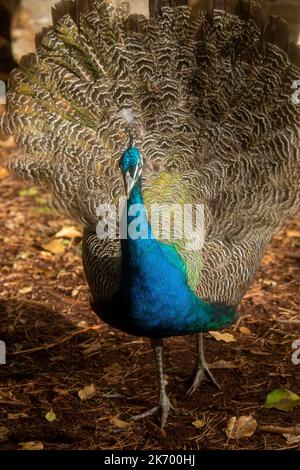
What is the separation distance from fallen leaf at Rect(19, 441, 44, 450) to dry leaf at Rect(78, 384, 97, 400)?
20.2 inches

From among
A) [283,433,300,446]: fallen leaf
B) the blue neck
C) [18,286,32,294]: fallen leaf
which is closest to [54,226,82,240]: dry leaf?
[18,286,32,294]: fallen leaf

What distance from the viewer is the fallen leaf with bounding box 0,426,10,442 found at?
3.71 meters

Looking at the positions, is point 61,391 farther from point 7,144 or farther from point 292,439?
point 7,144

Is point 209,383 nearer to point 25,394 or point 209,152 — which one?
point 25,394

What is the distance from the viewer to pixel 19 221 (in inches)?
247

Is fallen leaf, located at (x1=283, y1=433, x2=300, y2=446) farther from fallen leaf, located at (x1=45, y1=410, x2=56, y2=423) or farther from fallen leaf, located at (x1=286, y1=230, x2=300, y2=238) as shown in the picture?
fallen leaf, located at (x1=286, y1=230, x2=300, y2=238)

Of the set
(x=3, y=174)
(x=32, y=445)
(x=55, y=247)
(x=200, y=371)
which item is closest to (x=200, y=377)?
(x=200, y=371)

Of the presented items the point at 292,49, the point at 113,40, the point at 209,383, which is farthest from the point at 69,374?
the point at 292,49

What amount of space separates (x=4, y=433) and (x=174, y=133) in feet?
6.36

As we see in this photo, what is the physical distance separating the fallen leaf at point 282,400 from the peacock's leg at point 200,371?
34cm

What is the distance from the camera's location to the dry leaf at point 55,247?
228 inches

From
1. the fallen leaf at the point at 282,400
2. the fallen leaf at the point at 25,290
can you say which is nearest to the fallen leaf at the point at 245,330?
the fallen leaf at the point at 282,400

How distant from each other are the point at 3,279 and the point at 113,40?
6.56 ft

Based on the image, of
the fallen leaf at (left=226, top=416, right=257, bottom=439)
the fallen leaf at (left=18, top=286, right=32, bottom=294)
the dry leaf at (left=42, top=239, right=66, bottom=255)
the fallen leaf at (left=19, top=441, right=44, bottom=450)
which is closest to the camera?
the fallen leaf at (left=19, top=441, right=44, bottom=450)
